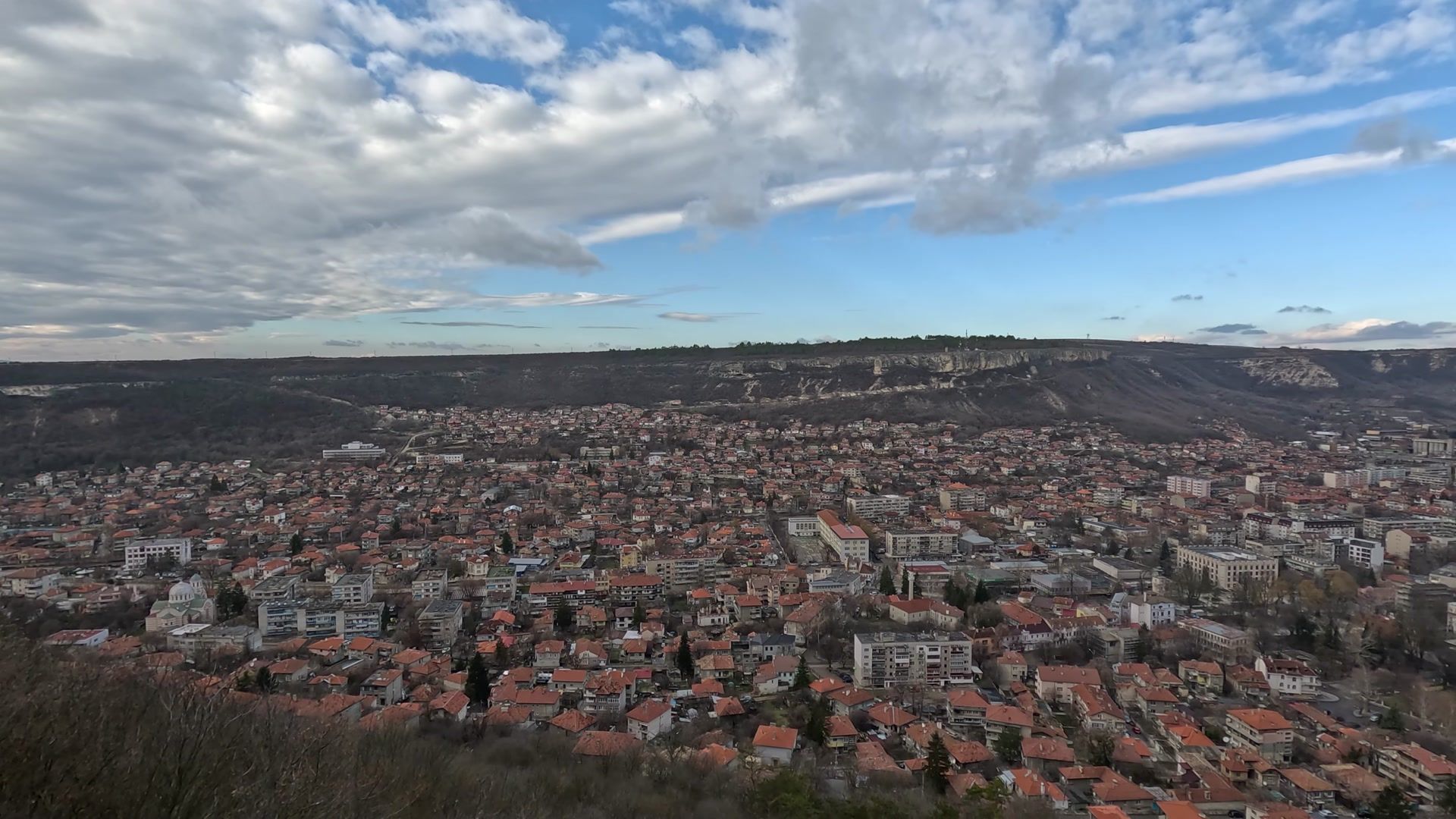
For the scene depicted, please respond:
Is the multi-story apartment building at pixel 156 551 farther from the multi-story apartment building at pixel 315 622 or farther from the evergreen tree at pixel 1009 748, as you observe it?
the evergreen tree at pixel 1009 748

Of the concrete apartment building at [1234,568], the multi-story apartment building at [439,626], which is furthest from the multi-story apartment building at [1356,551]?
the multi-story apartment building at [439,626]

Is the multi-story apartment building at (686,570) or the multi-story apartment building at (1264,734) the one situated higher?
the multi-story apartment building at (1264,734)

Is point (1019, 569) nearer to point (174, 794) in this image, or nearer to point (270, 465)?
point (174, 794)

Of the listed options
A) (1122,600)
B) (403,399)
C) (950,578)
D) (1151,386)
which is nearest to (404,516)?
(950,578)

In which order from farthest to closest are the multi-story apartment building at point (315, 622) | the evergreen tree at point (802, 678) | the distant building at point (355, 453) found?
the distant building at point (355, 453) → the multi-story apartment building at point (315, 622) → the evergreen tree at point (802, 678)

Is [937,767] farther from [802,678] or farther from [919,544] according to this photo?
[919,544]

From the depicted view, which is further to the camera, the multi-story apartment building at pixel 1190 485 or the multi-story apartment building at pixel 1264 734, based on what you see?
the multi-story apartment building at pixel 1190 485

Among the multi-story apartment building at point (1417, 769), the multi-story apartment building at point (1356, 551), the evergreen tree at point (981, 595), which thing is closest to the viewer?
the multi-story apartment building at point (1417, 769)
